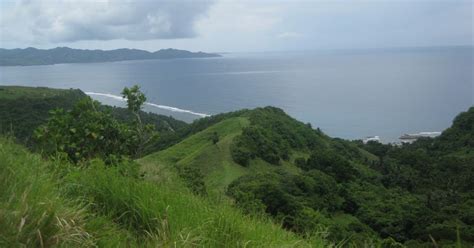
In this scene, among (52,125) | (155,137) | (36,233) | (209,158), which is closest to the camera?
(36,233)

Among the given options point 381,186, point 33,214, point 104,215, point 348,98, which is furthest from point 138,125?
point 348,98

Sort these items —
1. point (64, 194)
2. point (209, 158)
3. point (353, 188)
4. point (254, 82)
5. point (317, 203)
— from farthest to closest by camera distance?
Answer: point (254, 82)
point (209, 158)
point (353, 188)
point (317, 203)
point (64, 194)

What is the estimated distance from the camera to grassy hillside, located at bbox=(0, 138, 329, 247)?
2916 mm

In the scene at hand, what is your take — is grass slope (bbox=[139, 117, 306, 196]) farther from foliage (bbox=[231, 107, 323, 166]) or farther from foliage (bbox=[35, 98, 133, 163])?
foliage (bbox=[35, 98, 133, 163])

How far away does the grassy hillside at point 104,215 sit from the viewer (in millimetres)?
2916

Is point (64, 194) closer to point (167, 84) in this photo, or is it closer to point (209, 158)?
point (209, 158)

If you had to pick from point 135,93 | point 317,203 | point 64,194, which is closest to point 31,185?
point 64,194

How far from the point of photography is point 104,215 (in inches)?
149

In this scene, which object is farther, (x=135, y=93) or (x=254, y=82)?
(x=254, y=82)

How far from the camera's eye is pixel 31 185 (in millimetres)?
3338

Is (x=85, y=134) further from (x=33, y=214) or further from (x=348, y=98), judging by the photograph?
(x=348, y=98)

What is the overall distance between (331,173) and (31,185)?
153 ft

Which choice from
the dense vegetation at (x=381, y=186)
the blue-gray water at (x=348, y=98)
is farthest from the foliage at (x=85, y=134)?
the blue-gray water at (x=348, y=98)

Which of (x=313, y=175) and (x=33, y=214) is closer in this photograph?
(x=33, y=214)
